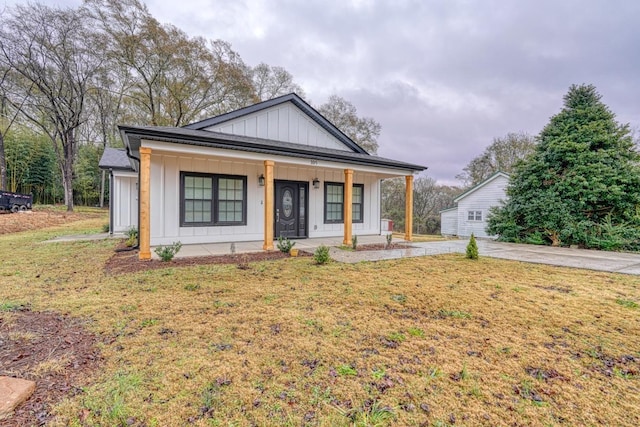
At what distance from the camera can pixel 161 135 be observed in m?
6.38

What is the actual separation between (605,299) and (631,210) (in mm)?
7235

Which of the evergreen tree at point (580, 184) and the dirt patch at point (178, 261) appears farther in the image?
the evergreen tree at point (580, 184)

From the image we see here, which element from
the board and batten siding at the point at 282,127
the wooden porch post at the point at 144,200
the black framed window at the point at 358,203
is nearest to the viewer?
the wooden porch post at the point at 144,200

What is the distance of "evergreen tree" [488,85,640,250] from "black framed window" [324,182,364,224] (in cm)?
520

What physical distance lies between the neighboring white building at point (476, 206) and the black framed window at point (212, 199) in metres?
14.9

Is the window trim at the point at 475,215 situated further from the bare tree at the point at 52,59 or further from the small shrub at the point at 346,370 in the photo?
the bare tree at the point at 52,59

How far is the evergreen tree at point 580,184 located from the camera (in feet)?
28.5

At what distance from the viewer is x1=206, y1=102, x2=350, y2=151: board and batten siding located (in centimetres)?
959

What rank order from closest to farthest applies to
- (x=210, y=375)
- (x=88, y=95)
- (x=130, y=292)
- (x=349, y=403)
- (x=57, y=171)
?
(x=349, y=403)
(x=210, y=375)
(x=130, y=292)
(x=88, y=95)
(x=57, y=171)

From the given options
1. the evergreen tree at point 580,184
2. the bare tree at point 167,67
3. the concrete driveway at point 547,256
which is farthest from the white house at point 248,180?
the bare tree at point 167,67

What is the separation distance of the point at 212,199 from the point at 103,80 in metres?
20.2

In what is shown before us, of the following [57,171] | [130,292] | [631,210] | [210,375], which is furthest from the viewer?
[57,171]

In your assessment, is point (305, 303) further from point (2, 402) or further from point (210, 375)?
point (2, 402)

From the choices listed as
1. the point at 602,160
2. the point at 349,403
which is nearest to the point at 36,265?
the point at 349,403
